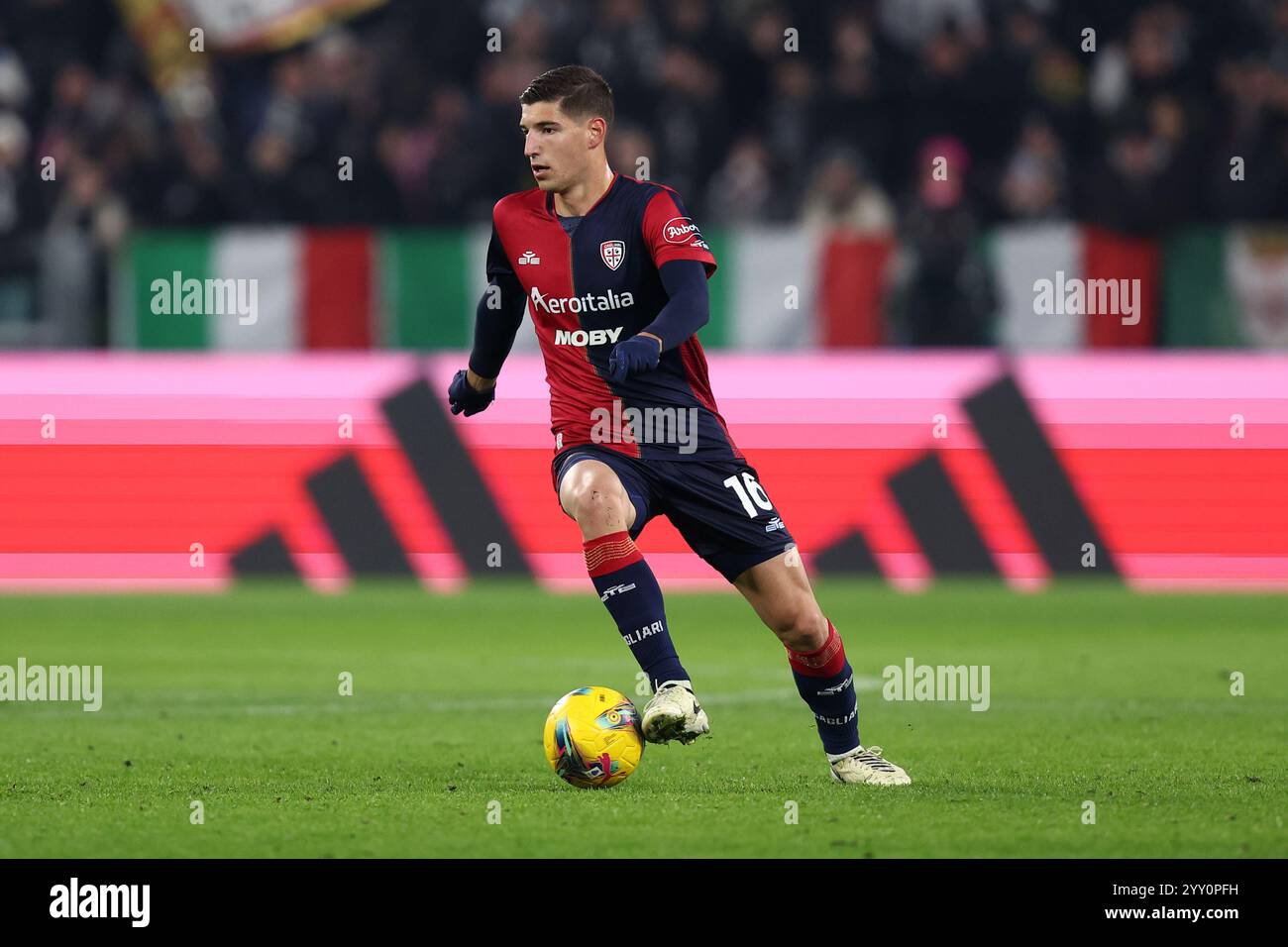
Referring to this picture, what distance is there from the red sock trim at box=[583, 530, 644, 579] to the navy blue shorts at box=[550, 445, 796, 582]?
0.10 metres

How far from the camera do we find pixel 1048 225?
15.7 m

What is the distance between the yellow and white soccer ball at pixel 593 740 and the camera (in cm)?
680

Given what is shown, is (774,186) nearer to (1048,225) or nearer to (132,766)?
(1048,225)

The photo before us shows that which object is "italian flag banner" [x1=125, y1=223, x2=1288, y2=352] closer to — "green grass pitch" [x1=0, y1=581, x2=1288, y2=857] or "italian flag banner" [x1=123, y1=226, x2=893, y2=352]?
"italian flag banner" [x1=123, y1=226, x2=893, y2=352]

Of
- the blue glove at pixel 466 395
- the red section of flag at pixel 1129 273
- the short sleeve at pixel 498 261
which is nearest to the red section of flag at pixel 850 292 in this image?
the red section of flag at pixel 1129 273

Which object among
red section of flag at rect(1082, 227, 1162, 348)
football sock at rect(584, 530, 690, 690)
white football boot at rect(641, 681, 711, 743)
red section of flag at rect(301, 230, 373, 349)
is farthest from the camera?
red section of flag at rect(301, 230, 373, 349)

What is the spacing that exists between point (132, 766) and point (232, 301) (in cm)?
875

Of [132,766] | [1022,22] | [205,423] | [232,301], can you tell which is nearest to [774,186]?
[1022,22]

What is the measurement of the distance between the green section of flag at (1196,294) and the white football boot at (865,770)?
869 cm

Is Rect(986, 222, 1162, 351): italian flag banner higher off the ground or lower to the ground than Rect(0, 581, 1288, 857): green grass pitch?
higher

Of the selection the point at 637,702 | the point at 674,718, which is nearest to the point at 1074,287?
the point at 637,702

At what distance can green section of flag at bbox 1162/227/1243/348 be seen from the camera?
49.7 ft

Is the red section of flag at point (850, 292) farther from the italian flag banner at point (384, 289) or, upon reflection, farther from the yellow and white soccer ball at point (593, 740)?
the yellow and white soccer ball at point (593, 740)

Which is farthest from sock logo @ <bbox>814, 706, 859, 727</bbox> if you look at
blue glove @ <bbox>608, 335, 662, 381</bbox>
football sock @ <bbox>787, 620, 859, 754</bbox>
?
blue glove @ <bbox>608, 335, 662, 381</bbox>
